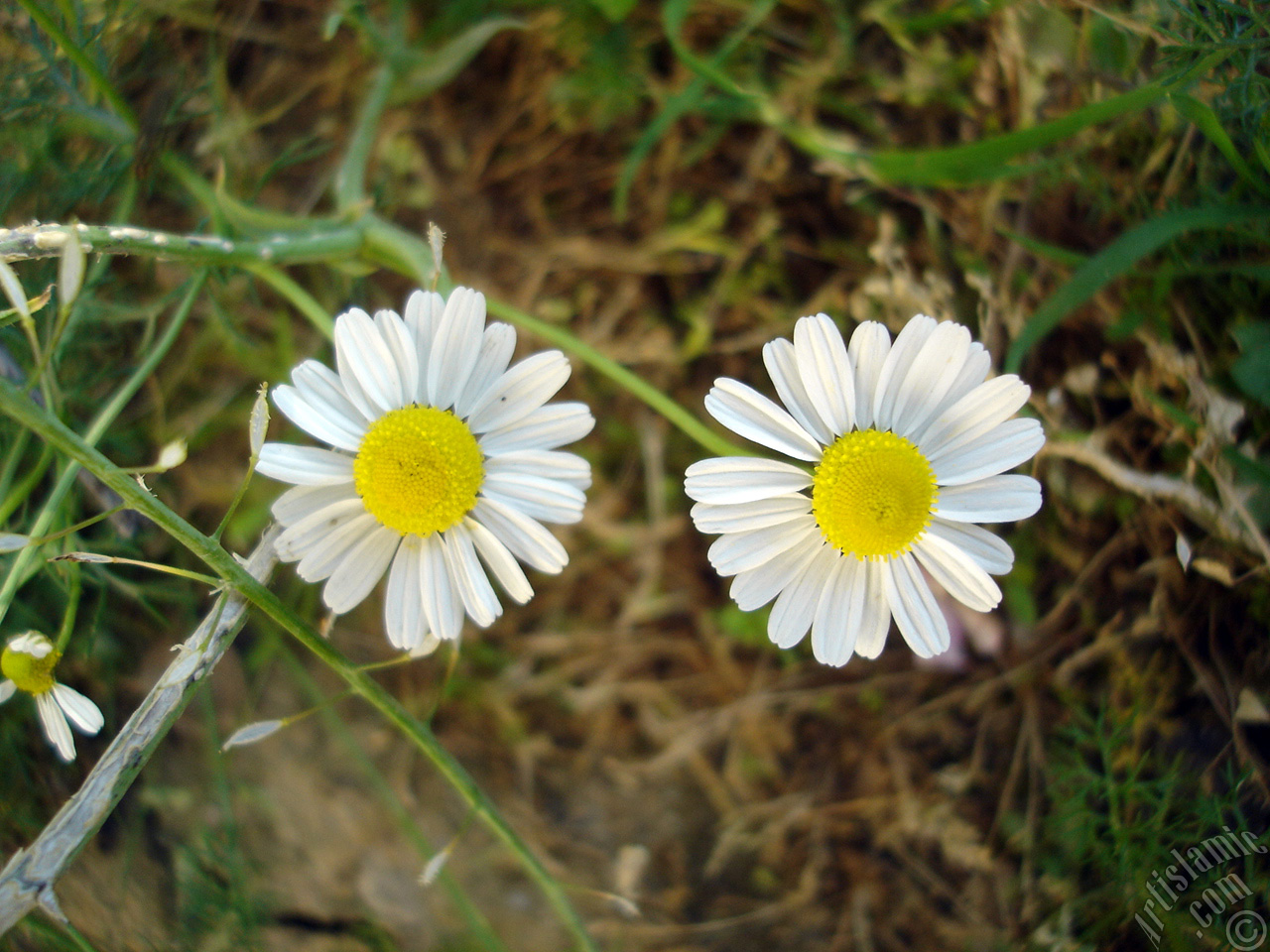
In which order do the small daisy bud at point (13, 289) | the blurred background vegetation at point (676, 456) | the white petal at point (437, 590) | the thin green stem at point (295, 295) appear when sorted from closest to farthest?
1. the small daisy bud at point (13, 289)
2. the white petal at point (437, 590)
3. the thin green stem at point (295, 295)
4. the blurred background vegetation at point (676, 456)

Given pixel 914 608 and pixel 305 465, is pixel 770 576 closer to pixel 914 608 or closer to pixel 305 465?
pixel 914 608

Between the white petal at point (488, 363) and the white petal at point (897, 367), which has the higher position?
the white petal at point (488, 363)

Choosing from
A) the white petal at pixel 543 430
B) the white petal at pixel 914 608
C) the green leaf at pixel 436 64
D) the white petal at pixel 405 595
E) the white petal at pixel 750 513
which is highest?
the green leaf at pixel 436 64

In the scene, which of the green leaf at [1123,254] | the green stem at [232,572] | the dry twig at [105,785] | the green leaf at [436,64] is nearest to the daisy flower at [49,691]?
the dry twig at [105,785]

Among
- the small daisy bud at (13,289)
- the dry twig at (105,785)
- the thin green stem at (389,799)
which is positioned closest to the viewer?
the small daisy bud at (13,289)

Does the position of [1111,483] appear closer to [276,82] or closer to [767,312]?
[767,312]

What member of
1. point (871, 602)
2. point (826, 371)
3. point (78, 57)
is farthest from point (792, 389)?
point (78, 57)

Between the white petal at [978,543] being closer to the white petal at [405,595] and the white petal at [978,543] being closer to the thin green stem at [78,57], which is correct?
the white petal at [405,595]
